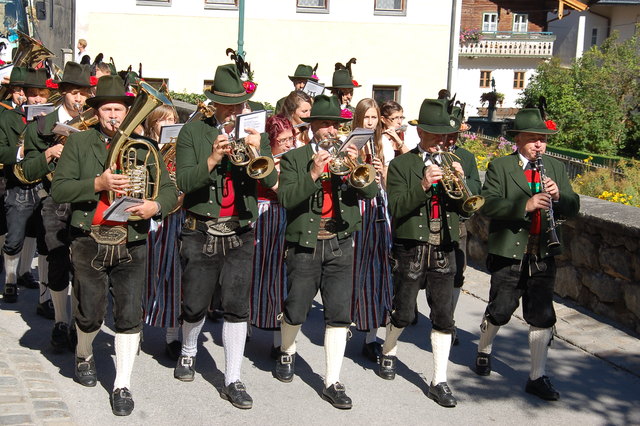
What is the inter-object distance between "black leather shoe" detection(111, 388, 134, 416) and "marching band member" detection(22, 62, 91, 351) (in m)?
1.41

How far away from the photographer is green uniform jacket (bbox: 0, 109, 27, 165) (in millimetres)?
8031

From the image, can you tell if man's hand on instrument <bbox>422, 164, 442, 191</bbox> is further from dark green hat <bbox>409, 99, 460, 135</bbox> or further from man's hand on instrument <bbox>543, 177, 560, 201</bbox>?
man's hand on instrument <bbox>543, 177, 560, 201</bbox>

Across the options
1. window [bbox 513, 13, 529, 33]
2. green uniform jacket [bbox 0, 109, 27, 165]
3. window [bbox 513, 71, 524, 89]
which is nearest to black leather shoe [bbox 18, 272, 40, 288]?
green uniform jacket [bbox 0, 109, 27, 165]

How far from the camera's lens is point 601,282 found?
26.8ft

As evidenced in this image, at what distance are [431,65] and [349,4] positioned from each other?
3.13 metres

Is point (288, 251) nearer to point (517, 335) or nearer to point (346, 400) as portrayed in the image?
point (346, 400)

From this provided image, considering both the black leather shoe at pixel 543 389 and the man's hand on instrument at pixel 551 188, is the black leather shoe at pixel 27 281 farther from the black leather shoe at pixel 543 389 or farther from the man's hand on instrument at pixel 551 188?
the man's hand on instrument at pixel 551 188

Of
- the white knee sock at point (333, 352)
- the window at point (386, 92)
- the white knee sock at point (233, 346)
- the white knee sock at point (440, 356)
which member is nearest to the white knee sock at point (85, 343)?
the white knee sock at point (233, 346)

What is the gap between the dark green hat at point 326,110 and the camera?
6.30 meters

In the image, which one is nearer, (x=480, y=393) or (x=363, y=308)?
(x=480, y=393)

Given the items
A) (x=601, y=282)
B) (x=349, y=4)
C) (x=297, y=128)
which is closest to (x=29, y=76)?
(x=297, y=128)

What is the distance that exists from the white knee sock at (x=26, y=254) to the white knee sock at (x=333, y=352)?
3.86 m

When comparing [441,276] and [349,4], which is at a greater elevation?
[349,4]

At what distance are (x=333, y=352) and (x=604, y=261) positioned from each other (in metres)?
3.19
